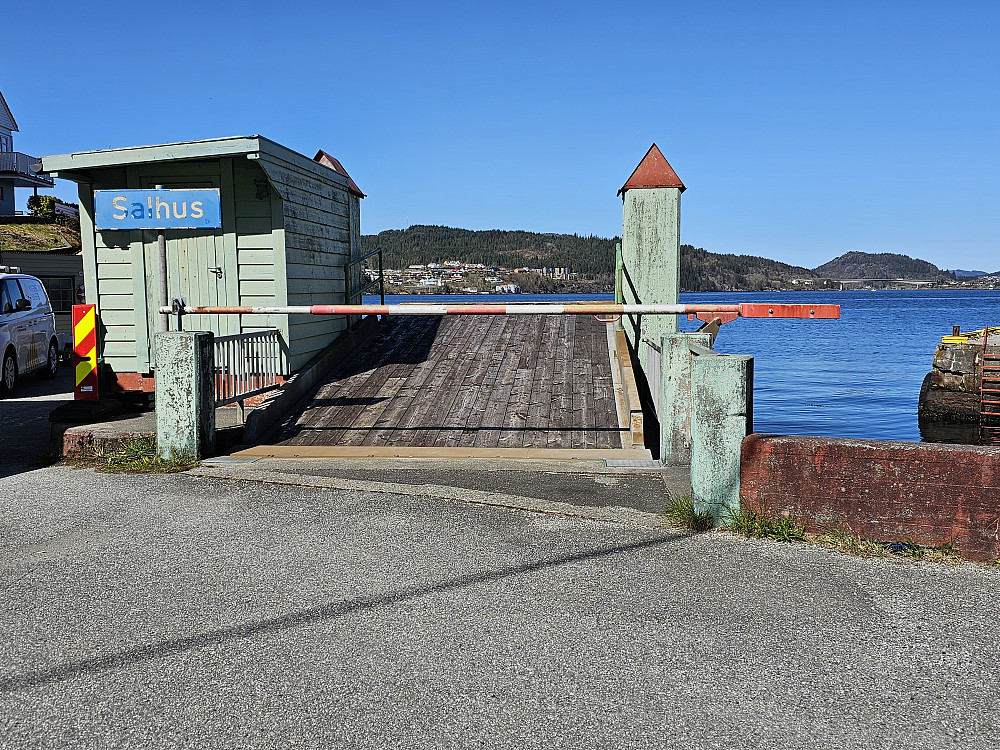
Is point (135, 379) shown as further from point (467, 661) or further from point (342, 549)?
point (467, 661)

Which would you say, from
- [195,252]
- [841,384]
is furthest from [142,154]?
[841,384]

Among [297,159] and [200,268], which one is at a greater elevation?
[297,159]

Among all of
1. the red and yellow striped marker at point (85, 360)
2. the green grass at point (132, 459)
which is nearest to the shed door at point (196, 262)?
the red and yellow striped marker at point (85, 360)

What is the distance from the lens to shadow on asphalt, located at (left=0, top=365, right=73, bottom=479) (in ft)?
26.3

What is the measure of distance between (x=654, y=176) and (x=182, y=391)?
627 centimetres

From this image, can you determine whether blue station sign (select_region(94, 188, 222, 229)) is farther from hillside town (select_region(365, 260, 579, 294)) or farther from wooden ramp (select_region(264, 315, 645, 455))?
hillside town (select_region(365, 260, 579, 294))

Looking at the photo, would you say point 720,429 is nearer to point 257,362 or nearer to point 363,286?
point 257,362

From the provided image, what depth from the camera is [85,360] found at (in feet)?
29.6

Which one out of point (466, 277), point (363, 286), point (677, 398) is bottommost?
point (677, 398)

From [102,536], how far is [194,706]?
2619mm

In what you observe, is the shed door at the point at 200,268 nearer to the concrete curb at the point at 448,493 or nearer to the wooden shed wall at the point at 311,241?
the wooden shed wall at the point at 311,241

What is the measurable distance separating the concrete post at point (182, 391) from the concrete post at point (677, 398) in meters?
3.91

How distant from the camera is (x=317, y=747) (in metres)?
2.86

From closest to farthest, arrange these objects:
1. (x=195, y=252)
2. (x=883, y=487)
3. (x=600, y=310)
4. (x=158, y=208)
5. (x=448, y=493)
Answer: (x=883, y=487), (x=448, y=493), (x=600, y=310), (x=158, y=208), (x=195, y=252)
